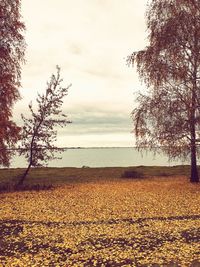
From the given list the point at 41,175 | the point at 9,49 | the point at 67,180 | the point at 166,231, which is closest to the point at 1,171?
the point at 41,175

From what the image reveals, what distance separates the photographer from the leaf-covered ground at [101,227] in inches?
467

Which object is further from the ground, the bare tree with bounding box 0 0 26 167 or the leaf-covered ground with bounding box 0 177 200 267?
the bare tree with bounding box 0 0 26 167

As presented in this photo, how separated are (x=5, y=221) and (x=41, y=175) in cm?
2046

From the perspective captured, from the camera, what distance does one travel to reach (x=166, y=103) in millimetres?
27578

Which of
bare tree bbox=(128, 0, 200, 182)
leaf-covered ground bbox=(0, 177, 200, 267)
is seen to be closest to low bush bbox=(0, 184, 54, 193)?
leaf-covered ground bbox=(0, 177, 200, 267)

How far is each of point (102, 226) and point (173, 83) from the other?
49.8 ft

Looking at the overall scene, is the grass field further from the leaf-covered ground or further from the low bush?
the low bush

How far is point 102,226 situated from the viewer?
1611 centimetres

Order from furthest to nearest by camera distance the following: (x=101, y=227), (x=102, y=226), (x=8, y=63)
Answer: (x=8, y=63), (x=102, y=226), (x=101, y=227)

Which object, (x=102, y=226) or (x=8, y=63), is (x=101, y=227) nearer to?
(x=102, y=226)

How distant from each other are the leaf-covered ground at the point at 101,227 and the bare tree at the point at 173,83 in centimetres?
366

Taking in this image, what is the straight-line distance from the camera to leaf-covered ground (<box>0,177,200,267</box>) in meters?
11.9

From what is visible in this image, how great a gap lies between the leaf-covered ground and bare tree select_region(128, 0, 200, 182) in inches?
144

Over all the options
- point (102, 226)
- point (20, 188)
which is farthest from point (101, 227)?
point (20, 188)
